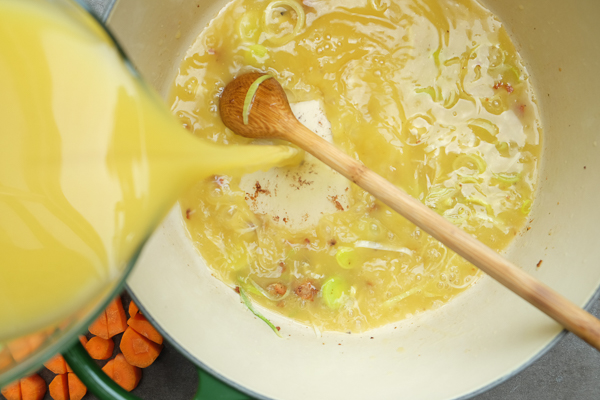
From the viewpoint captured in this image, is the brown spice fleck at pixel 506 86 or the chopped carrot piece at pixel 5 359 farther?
the brown spice fleck at pixel 506 86

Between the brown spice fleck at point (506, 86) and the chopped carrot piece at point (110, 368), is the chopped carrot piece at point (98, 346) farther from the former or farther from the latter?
the brown spice fleck at point (506, 86)

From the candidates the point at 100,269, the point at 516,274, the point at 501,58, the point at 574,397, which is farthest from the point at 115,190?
the point at 574,397

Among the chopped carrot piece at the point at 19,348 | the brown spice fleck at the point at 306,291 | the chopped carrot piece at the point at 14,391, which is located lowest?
the chopped carrot piece at the point at 14,391

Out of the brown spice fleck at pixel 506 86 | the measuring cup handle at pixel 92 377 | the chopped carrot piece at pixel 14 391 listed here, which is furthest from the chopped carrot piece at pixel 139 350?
the brown spice fleck at pixel 506 86

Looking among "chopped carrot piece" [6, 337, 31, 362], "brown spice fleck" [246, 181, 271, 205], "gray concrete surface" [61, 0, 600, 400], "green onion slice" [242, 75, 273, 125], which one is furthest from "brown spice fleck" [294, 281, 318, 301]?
"chopped carrot piece" [6, 337, 31, 362]

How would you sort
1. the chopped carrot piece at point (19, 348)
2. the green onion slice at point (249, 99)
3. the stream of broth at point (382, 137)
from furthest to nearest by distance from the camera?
the stream of broth at point (382, 137) → the green onion slice at point (249, 99) → the chopped carrot piece at point (19, 348)

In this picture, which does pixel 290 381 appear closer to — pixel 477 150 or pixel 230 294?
pixel 230 294

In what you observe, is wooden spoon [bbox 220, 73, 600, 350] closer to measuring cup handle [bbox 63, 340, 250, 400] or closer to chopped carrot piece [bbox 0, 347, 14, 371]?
measuring cup handle [bbox 63, 340, 250, 400]
